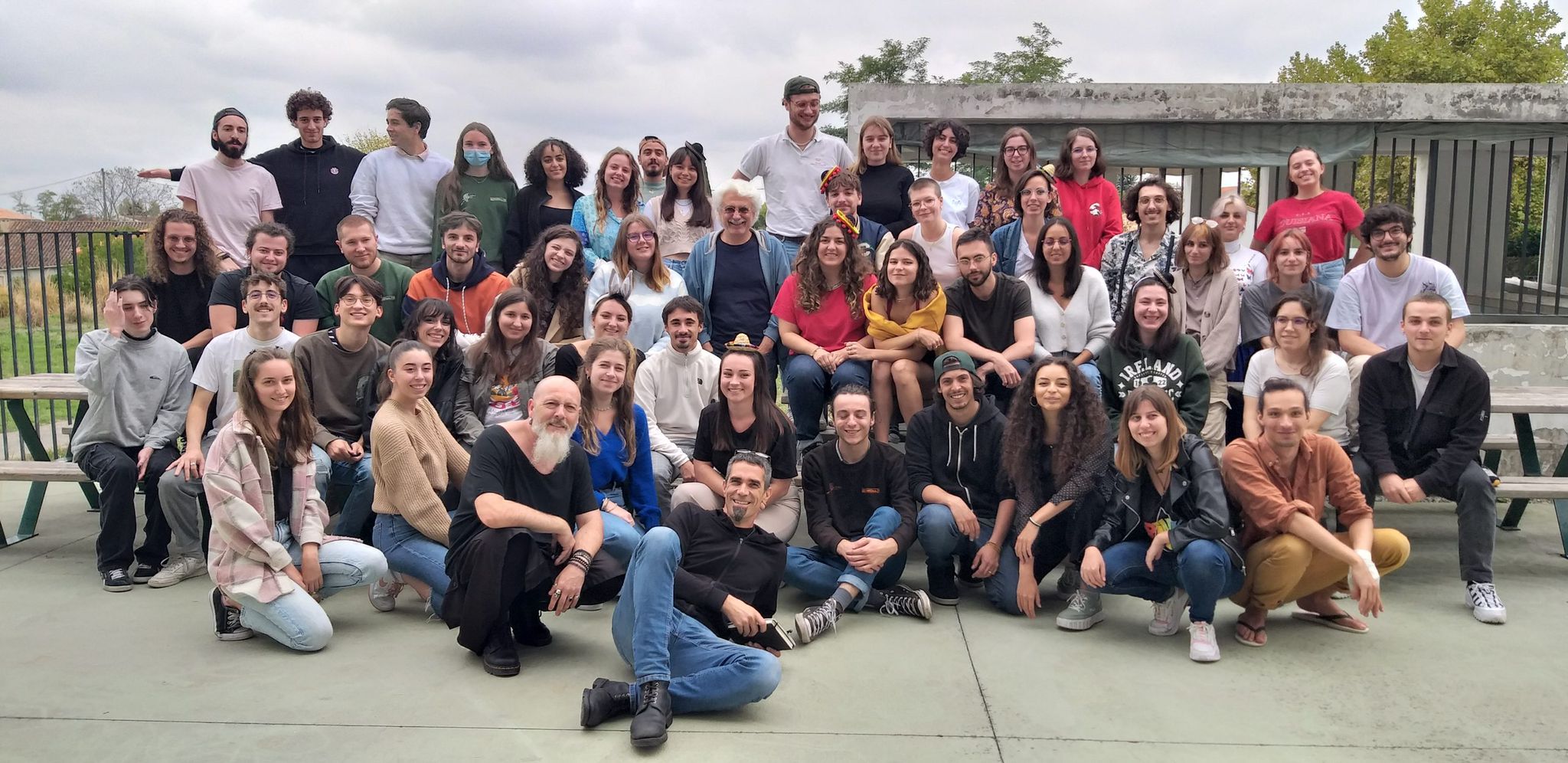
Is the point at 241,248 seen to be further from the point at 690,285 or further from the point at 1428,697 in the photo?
the point at 1428,697

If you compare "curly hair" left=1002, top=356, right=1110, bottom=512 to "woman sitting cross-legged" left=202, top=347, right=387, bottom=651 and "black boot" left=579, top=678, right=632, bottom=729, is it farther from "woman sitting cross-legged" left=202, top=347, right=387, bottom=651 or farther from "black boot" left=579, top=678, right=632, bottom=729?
"woman sitting cross-legged" left=202, top=347, right=387, bottom=651

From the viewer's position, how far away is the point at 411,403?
4.90 meters

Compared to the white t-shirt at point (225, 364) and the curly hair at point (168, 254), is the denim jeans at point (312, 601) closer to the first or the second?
the white t-shirt at point (225, 364)

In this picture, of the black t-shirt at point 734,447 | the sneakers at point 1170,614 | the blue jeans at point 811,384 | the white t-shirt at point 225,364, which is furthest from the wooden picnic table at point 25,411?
the sneakers at point 1170,614

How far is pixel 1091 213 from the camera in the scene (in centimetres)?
682

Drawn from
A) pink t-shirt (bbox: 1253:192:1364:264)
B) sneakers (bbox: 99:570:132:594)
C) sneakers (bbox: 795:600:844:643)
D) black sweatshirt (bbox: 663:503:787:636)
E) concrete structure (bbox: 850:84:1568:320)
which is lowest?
sneakers (bbox: 99:570:132:594)

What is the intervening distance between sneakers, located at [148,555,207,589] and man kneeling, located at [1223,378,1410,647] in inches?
196

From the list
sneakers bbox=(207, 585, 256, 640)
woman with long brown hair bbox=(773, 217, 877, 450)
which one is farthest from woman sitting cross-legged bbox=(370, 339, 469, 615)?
A: woman with long brown hair bbox=(773, 217, 877, 450)

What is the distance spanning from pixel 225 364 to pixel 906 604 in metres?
3.64

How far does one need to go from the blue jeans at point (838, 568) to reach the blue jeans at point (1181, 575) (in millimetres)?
930

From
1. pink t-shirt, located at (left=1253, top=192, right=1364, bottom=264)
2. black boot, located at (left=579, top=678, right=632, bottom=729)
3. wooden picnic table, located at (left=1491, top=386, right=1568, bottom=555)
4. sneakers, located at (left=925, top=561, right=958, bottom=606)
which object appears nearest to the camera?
black boot, located at (left=579, top=678, right=632, bottom=729)

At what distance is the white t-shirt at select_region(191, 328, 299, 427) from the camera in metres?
5.62

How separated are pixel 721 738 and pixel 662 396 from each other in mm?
2591

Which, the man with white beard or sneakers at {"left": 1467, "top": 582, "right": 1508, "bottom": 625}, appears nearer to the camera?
the man with white beard
